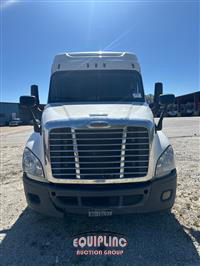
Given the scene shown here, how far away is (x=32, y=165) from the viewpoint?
106 inches

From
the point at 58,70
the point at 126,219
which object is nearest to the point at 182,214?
the point at 126,219

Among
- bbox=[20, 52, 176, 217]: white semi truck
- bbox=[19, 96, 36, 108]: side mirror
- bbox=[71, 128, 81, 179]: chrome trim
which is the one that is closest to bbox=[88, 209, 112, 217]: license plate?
bbox=[20, 52, 176, 217]: white semi truck

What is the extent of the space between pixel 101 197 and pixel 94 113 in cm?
128

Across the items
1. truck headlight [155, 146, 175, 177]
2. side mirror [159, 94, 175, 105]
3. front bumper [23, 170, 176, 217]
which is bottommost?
front bumper [23, 170, 176, 217]

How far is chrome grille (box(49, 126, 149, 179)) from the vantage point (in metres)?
2.51

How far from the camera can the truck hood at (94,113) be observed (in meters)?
2.55

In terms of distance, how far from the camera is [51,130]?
2.51m

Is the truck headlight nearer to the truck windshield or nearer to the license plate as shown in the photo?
the license plate

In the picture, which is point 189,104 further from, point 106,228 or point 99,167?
point 99,167

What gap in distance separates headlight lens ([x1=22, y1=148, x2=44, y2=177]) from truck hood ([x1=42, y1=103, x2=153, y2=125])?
A: 572 millimetres

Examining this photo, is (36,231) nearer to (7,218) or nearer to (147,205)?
(7,218)

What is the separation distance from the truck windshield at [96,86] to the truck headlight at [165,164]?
145cm

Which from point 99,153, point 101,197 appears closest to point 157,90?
point 99,153

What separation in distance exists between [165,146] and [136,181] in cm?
76
